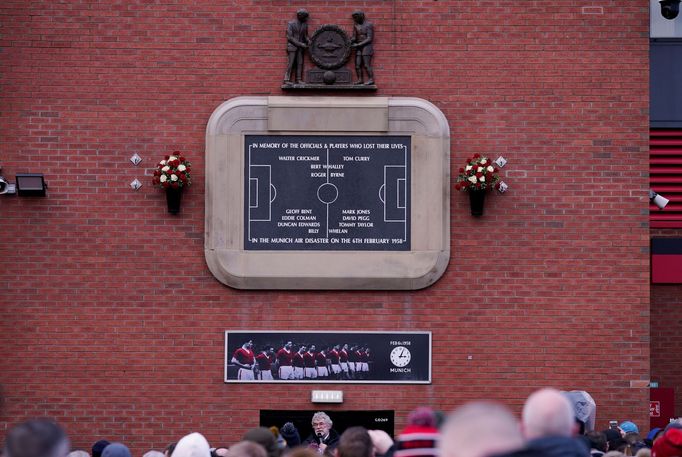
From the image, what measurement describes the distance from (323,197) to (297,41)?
1858 mm

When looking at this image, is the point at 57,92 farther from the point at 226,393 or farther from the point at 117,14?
the point at 226,393

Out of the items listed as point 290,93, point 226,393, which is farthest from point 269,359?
point 290,93

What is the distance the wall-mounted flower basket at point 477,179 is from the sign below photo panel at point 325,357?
176 centimetres

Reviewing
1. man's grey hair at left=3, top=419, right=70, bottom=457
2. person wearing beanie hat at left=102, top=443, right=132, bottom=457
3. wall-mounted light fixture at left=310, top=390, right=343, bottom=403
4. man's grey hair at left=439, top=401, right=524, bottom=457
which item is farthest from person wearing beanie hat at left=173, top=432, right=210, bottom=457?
wall-mounted light fixture at left=310, top=390, right=343, bottom=403

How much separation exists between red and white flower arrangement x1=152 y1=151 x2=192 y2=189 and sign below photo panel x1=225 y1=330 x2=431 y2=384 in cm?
184

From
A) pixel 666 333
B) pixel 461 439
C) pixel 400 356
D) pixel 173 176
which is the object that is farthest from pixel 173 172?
pixel 461 439

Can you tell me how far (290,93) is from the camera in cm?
1457

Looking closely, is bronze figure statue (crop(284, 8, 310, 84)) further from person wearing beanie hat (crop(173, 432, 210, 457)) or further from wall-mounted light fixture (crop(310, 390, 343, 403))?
person wearing beanie hat (crop(173, 432, 210, 457))

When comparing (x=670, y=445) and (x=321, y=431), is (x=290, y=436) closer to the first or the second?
(x=321, y=431)

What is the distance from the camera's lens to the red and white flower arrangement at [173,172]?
46.5 feet

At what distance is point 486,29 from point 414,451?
7.99 m

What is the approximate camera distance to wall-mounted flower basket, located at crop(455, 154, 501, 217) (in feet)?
46.8

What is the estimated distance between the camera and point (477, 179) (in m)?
14.2

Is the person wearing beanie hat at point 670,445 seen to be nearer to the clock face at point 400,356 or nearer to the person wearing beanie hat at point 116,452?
the person wearing beanie hat at point 116,452
